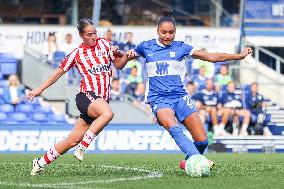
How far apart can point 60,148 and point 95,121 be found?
57 cm

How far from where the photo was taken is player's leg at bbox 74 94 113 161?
40.5 feet

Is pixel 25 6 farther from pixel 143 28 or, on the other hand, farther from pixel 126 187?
pixel 126 187

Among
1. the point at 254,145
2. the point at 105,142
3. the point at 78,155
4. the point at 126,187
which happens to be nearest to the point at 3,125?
the point at 105,142

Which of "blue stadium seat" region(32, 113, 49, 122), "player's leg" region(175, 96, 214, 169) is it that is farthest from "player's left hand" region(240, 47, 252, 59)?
"blue stadium seat" region(32, 113, 49, 122)

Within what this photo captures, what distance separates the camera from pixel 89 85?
41.7ft

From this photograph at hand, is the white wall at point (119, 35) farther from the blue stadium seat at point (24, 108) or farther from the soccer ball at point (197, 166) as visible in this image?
the soccer ball at point (197, 166)

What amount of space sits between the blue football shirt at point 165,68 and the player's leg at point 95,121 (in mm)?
640

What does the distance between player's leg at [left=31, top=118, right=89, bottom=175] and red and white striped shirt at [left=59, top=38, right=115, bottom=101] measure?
47 cm

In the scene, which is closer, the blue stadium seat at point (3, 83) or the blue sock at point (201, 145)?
the blue sock at point (201, 145)

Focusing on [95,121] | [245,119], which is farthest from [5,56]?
[95,121]

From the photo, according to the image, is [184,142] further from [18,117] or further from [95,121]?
[18,117]

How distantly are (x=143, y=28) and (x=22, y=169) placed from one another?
16107 millimetres

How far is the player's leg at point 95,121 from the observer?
1236 cm

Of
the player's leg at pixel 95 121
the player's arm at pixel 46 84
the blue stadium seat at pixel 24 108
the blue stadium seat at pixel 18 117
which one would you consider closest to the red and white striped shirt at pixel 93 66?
the player's arm at pixel 46 84
